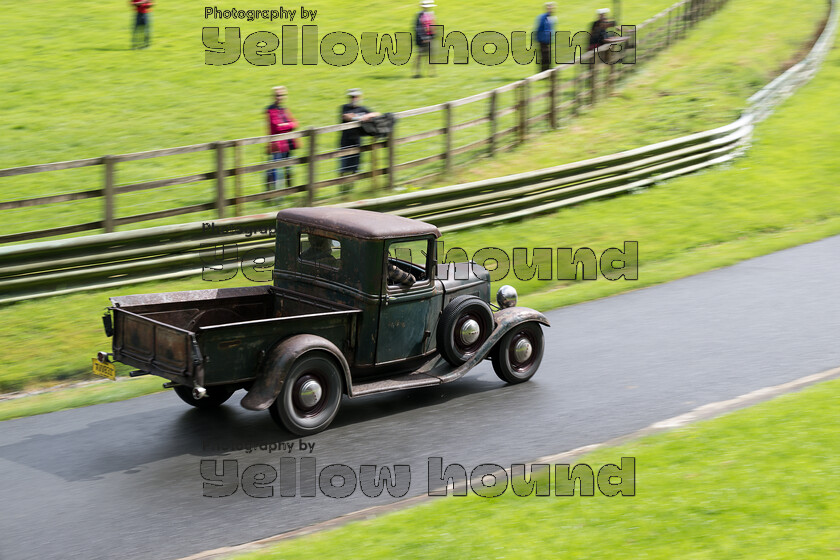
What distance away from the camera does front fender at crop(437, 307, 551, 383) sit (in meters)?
8.91

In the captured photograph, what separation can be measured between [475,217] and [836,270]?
5.36 metres

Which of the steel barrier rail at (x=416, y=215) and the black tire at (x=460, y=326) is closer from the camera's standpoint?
the black tire at (x=460, y=326)

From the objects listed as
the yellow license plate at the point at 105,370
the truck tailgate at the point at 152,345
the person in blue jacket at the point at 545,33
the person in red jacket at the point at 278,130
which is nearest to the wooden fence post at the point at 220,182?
the person in red jacket at the point at 278,130

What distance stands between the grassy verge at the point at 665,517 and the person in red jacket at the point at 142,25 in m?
21.3

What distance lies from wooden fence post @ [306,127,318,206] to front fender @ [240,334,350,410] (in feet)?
21.4

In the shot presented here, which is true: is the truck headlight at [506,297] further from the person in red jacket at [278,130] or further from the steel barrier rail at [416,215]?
the person in red jacket at [278,130]

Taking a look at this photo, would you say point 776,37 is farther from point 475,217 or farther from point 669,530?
point 669,530

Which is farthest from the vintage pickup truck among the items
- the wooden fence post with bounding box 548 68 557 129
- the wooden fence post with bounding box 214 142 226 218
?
the wooden fence post with bounding box 548 68 557 129

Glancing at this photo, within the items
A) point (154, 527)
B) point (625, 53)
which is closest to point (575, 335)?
point (154, 527)

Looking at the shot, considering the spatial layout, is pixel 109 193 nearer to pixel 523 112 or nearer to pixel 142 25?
pixel 523 112

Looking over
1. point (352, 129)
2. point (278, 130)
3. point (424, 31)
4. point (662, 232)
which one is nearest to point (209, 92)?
point (424, 31)

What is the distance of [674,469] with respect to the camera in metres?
6.74

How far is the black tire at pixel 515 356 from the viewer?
9.30 metres

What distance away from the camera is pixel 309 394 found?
8.01 m
